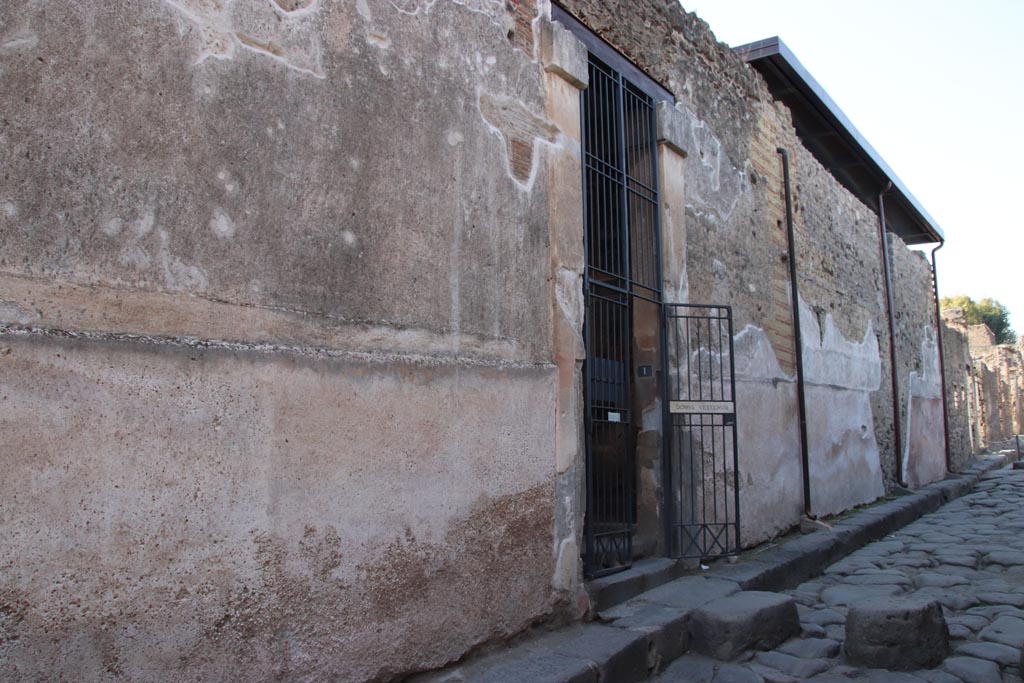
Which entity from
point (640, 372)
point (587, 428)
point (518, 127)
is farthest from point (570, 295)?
point (640, 372)

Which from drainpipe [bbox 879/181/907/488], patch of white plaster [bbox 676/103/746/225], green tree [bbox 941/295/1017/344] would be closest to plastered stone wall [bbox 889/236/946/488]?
drainpipe [bbox 879/181/907/488]

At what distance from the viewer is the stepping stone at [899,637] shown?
11.7 feet

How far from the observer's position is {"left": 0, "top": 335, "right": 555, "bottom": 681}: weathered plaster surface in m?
2.10

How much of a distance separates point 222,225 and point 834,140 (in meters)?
8.94

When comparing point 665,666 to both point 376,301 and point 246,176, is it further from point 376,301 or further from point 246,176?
point 246,176

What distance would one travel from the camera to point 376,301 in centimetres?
299

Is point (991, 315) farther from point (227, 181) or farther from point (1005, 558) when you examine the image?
point (227, 181)

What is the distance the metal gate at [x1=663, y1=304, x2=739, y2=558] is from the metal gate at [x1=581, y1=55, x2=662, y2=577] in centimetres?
25

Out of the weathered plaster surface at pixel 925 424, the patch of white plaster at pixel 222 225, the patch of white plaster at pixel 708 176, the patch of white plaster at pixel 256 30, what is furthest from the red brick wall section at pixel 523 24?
the weathered plaster surface at pixel 925 424

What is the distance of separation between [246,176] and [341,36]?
0.73m

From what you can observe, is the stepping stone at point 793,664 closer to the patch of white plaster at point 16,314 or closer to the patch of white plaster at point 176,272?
the patch of white plaster at point 176,272

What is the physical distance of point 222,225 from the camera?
254cm

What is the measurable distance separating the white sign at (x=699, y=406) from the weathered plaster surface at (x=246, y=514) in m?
1.68

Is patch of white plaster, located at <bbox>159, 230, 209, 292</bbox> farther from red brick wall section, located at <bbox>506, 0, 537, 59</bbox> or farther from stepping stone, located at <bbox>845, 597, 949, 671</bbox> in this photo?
stepping stone, located at <bbox>845, 597, 949, 671</bbox>
